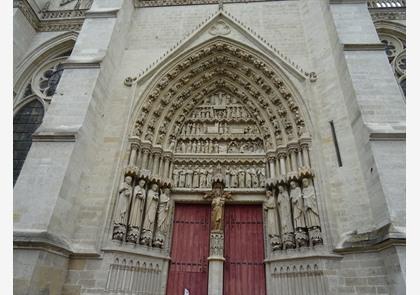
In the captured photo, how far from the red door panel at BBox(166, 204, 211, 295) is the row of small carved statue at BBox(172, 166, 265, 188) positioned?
1.73 feet

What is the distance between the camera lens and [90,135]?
5797 mm

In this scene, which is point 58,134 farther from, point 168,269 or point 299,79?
point 299,79

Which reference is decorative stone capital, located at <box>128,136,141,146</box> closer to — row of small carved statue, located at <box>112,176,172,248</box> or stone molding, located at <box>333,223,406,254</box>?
row of small carved statue, located at <box>112,176,172,248</box>

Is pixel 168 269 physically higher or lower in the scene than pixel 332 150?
lower

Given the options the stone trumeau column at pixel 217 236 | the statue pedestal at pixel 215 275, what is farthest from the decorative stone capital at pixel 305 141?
the statue pedestal at pixel 215 275

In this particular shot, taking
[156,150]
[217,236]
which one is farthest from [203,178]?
[217,236]

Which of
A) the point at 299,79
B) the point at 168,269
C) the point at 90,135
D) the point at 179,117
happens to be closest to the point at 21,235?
the point at 90,135

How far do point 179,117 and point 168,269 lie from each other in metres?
3.62

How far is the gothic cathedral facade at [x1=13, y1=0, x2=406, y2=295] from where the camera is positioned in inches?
185

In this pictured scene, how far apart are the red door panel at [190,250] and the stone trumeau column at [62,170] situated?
1.70 meters

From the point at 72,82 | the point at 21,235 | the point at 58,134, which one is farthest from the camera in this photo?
the point at 72,82

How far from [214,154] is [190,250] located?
2248 mm

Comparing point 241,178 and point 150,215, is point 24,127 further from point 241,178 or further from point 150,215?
point 241,178

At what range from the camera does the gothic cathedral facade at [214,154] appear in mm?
4707
